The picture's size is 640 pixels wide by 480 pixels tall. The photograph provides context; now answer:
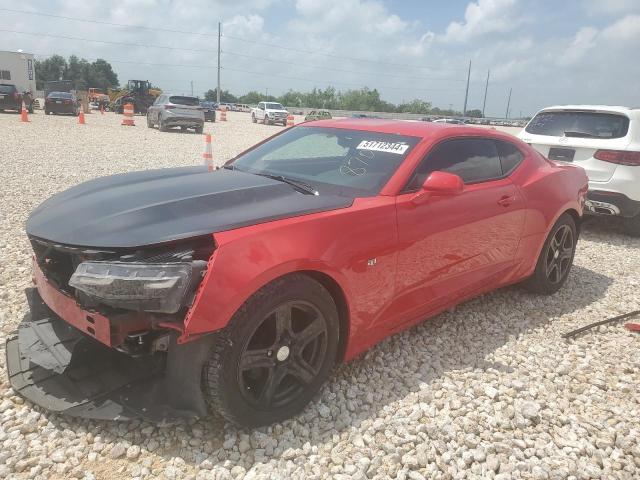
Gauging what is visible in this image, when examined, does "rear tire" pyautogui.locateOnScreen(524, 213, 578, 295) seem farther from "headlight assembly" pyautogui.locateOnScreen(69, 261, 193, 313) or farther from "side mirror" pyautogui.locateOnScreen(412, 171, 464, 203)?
"headlight assembly" pyautogui.locateOnScreen(69, 261, 193, 313)

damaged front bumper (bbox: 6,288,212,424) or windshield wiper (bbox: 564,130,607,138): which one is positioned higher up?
windshield wiper (bbox: 564,130,607,138)

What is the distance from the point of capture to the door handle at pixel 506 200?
3.72m

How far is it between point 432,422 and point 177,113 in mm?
20157

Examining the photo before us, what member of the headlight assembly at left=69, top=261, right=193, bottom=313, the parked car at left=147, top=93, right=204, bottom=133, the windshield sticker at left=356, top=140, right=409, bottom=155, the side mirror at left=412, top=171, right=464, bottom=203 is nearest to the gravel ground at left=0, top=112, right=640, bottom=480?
the headlight assembly at left=69, top=261, right=193, bottom=313

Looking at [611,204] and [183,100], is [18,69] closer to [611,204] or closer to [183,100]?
[183,100]

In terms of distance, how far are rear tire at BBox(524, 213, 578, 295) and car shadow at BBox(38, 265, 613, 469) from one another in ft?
0.41

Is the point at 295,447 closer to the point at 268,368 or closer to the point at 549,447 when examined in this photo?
the point at 268,368

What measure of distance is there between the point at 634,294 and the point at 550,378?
2361 millimetres

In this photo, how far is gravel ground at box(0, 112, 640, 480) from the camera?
91.4 inches

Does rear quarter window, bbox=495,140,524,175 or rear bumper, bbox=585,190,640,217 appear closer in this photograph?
rear quarter window, bbox=495,140,524,175

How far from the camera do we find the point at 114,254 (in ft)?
7.38

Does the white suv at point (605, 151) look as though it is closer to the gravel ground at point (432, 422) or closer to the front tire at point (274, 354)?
the gravel ground at point (432, 422)

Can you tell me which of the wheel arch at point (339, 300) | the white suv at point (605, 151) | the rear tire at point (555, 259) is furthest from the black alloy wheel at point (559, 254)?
the wheel arch at point (339, 300)

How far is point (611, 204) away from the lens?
6.38 m
